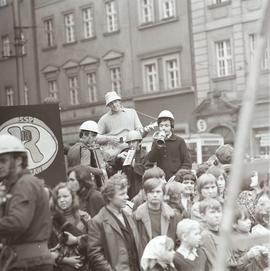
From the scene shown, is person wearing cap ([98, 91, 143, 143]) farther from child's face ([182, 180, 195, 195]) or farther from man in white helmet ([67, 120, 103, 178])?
child's face ([182, 180, 195, 195])

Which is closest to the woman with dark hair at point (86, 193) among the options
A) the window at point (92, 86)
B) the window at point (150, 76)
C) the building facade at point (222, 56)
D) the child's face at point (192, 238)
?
the child's face at point (192, 238)

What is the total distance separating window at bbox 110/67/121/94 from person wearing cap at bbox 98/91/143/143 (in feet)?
77.2

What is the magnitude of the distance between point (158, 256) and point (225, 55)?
25.2 metres

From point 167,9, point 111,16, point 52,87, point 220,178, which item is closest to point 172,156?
point 220,178

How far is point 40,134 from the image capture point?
30.6 feet

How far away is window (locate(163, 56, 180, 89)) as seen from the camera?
111 feet

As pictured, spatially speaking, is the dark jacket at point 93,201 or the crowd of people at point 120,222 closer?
the crowd of people at point 120,222

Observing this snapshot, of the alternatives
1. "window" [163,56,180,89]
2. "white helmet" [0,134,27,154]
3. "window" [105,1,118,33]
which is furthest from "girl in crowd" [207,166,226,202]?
"window" [105,1,118,33]

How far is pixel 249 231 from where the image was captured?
25.9ft

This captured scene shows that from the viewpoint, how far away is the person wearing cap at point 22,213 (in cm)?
578

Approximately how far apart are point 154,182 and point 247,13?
22.6 metres

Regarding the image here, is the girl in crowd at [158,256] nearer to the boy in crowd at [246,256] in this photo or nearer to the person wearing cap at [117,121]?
the boy in crowd at [246,256]

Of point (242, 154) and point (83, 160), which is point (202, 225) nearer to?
point (83, 160)

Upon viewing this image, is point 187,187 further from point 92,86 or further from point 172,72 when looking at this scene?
point 92,86
